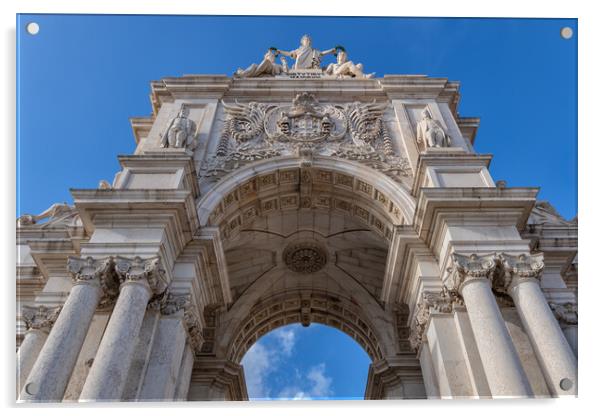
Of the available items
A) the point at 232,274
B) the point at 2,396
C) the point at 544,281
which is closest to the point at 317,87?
the point at 232,274

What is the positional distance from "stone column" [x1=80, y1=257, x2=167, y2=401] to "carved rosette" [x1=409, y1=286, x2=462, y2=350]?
219 inches

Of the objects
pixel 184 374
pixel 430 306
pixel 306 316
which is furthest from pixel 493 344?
pixel 306 316

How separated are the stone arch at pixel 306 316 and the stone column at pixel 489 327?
28.3 feet

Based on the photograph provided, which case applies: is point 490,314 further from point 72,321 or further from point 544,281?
point 72,321

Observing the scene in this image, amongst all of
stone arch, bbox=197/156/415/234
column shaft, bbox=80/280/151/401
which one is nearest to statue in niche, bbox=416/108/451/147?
stone arch, bbox=197/156/415/234

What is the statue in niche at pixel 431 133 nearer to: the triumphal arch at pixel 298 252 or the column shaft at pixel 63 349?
the triumphal arch at pixel 298 252

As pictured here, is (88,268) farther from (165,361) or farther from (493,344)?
(493,344)

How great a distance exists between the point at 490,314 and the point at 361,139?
7.24m

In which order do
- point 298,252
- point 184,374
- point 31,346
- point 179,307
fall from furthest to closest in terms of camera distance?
point 298,252 < point 184,374 < point 179,307 < point 31,346

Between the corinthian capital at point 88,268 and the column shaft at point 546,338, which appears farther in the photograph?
the corinthian capital at point 88,268

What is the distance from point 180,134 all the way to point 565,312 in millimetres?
10525

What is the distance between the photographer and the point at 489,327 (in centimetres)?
818

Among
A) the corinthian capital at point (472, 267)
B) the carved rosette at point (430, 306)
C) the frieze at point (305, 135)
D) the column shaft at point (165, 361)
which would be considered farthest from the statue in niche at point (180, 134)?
the corinthian capital at point (472, 267)

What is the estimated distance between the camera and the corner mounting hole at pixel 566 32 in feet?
24.4
